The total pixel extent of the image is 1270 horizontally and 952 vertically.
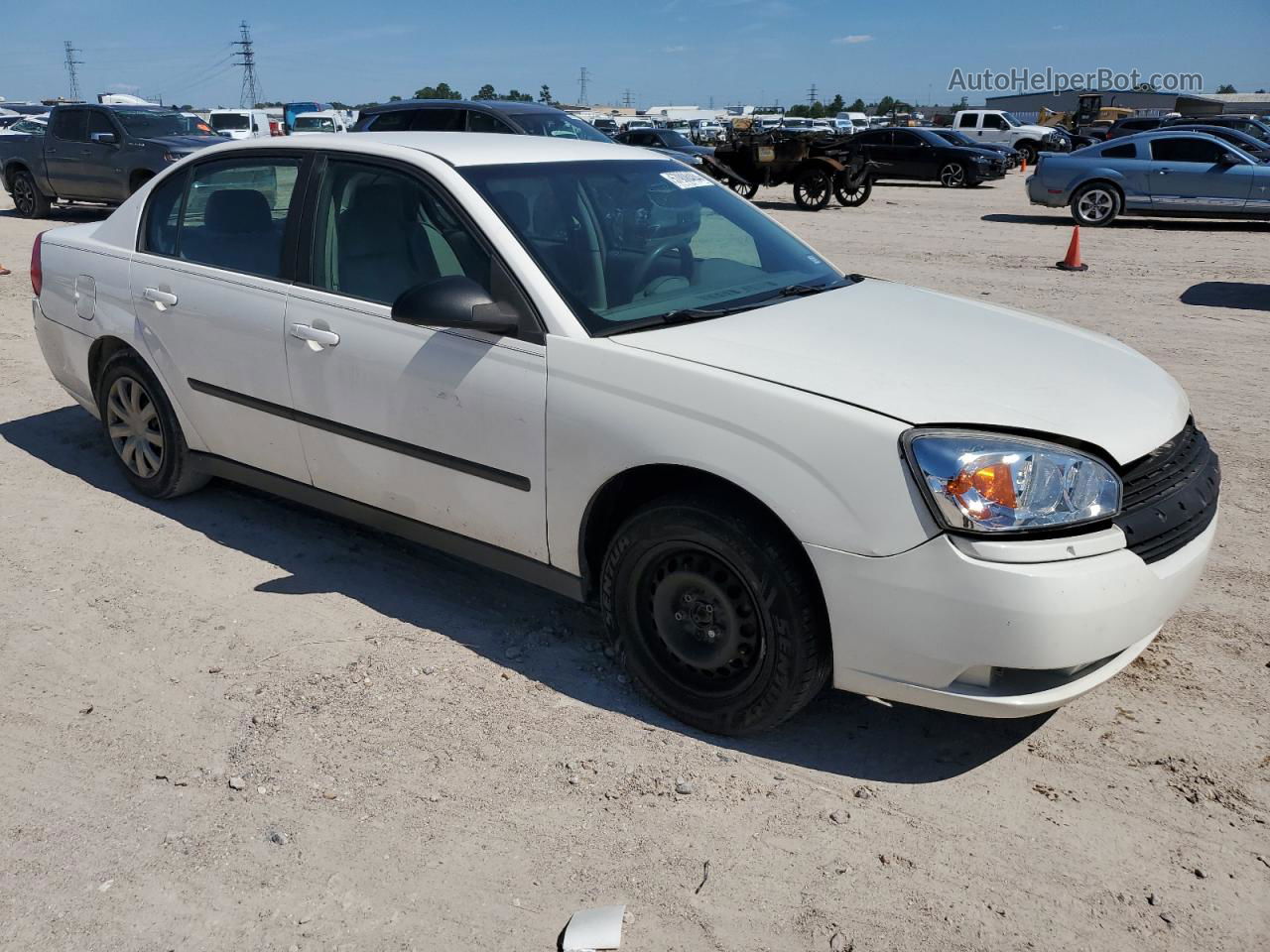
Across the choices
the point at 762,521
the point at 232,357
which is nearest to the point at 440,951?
the point at 762,521

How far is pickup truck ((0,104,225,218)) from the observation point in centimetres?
1683

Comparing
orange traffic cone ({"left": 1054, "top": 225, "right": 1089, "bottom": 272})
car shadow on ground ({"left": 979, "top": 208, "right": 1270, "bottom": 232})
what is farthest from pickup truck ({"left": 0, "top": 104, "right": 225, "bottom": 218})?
car shadow on ground ({"left": 979, "top": 208, "right": 1270, "bottom": 232})

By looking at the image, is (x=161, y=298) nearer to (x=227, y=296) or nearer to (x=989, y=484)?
(x=227, y=296)

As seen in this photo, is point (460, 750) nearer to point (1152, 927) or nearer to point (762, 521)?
point (762, 521)

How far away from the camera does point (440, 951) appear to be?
8.43 ft

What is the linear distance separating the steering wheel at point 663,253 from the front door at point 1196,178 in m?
15.6

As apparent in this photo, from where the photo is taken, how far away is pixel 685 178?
4.48 meters

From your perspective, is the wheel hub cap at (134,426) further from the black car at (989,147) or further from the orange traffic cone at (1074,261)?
the black car at (989,147)

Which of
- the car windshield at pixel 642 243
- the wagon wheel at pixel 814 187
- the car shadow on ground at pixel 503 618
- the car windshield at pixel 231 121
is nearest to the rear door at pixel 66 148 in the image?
the wagon wheel at pixel 814 187

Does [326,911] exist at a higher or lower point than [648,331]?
lower

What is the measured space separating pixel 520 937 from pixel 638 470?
1354 millimetres

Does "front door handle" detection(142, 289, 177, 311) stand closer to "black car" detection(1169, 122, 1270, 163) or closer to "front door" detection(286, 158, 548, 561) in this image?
"front door" detection(286, 158, 548, 561)

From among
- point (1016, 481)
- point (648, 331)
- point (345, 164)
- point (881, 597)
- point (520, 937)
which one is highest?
Result: point (345, 164)

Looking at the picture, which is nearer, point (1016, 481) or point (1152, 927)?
point (1152, 927)
